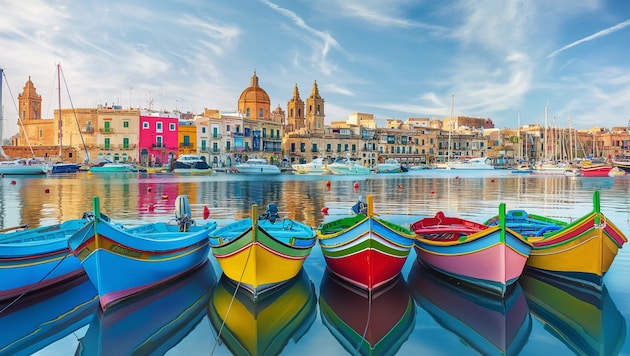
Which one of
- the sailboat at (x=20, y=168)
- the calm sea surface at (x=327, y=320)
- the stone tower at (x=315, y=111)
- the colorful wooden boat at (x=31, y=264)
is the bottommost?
the calm sea surface at (x=327, y=320)

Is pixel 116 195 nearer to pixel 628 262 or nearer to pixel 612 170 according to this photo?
pixel 628 262

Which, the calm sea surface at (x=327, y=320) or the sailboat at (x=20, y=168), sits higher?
the sailboat at (x=20, y=168)

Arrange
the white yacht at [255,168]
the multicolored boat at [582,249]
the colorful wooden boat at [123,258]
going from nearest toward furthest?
the colorful wooden boat at [123,258] < the multicolored boat at [582,249] < the white yacht at [255,168]

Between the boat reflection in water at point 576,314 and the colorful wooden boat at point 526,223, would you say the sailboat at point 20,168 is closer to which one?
the colorful wooden boat at point 526,223

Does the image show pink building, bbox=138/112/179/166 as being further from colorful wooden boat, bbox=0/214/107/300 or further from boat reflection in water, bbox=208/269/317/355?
boat reflection in water, bbox=208/269/317/355

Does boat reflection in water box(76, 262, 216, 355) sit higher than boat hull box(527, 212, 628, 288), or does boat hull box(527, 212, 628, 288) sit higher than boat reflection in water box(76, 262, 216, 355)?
boat hull box(527, 212, 628, 288)

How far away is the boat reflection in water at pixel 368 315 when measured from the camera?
6.91m

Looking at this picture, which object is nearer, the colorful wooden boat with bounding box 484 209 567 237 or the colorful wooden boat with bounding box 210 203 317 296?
the colorful wooden boat with bounding box 210 203 317 296

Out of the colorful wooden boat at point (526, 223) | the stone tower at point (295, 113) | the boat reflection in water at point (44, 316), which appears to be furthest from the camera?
the stone tower at point (295, 113)

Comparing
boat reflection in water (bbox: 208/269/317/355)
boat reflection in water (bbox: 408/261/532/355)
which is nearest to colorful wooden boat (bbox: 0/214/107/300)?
boat reflection in water (bbox: 208/269/317/355)

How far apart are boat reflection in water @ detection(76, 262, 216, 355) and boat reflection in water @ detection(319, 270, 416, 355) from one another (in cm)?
238

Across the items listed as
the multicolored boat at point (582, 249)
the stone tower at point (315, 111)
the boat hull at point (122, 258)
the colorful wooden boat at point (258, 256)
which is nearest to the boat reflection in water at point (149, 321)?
the boat hull at point (122, 258)

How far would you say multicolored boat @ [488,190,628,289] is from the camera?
8719mm

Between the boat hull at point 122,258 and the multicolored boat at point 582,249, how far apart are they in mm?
7686
